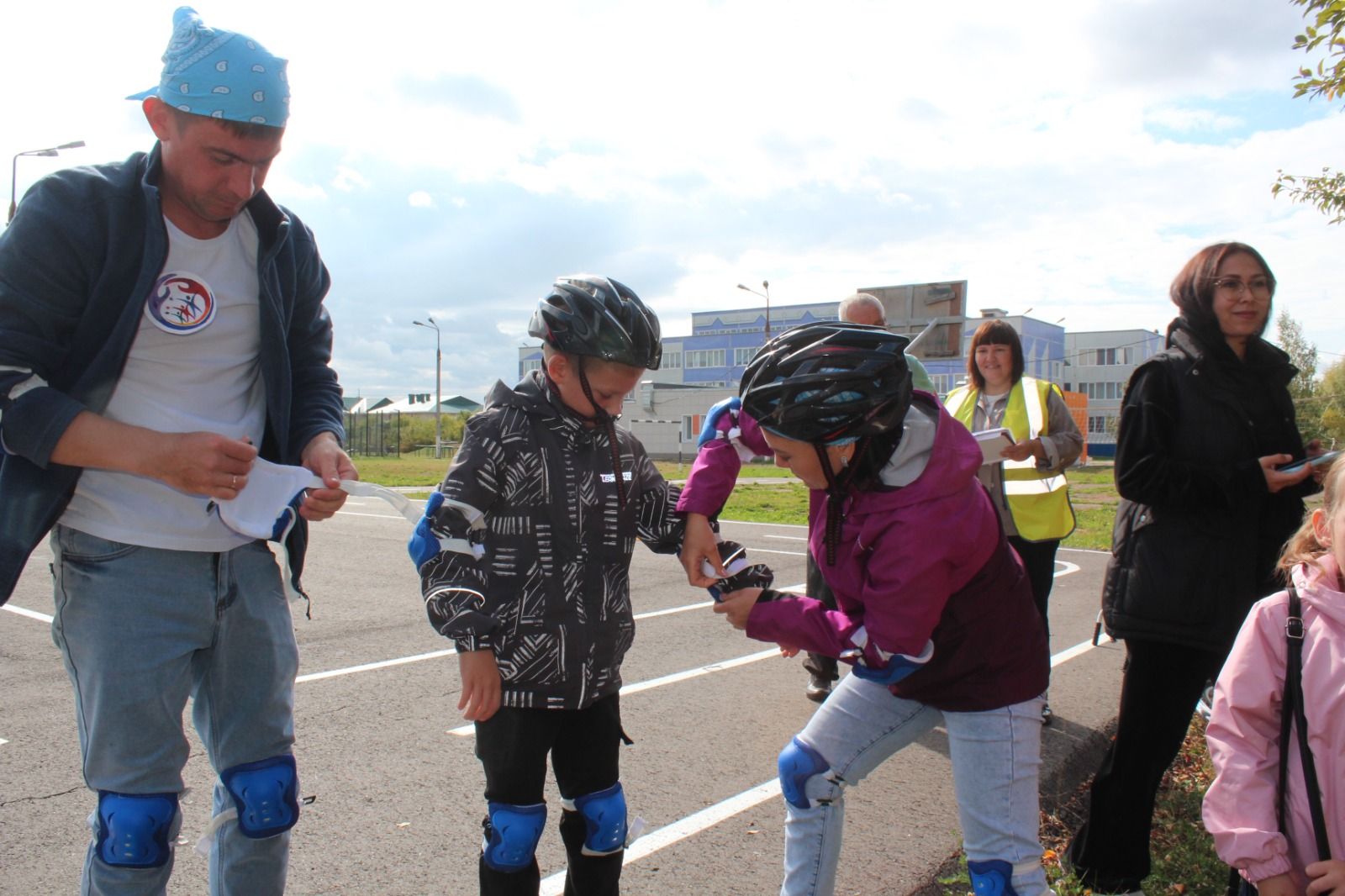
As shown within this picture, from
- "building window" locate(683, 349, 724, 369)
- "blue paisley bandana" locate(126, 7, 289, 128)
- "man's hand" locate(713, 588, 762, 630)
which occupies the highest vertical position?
"building window" locate(683, 349, 724, 369)

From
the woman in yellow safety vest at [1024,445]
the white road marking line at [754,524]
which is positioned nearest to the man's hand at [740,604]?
the woman in yellow safety vest at [1024,445]

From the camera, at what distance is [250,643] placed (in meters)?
2.35

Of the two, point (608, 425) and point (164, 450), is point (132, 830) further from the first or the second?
point (608, 425)

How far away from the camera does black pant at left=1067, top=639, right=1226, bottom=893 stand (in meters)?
3.17

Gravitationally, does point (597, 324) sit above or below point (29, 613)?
above

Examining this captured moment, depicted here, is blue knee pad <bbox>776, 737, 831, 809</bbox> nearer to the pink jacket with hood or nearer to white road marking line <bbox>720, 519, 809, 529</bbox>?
Answer: the pink jacket with hood

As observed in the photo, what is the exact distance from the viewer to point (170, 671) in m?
2.21

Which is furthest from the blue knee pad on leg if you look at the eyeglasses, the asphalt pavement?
the eyeglasses

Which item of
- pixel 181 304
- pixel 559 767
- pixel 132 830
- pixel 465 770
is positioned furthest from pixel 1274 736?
pixel 465 770

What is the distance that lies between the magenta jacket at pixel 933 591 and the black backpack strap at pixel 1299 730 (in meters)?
0.55

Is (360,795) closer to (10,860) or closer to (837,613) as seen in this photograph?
(10,860)

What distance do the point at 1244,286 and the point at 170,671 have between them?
3455 millimetres

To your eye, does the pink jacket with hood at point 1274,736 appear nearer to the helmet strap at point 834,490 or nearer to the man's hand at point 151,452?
the helmet strap at point 834,490

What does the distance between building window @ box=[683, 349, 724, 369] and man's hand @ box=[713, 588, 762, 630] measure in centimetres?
6683
